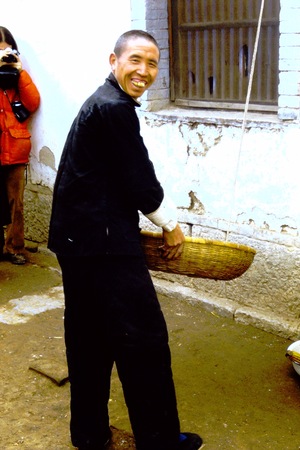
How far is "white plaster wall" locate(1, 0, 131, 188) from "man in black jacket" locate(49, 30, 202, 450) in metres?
2.54

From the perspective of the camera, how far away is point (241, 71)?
4.90 metres

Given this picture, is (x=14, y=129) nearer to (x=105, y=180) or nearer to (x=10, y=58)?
(x=10, y=58)

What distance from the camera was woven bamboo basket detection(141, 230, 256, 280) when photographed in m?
3.26

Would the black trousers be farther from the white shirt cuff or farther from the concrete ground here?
the concrete ground

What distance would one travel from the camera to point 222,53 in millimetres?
4996

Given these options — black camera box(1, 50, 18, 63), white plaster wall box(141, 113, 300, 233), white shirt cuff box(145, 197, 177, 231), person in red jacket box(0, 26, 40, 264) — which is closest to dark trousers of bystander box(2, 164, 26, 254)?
person in red jacket box(0, 26, 40, 264)

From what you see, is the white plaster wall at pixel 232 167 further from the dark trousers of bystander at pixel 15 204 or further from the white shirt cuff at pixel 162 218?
the dark trousers of bystander at pixel 15 204

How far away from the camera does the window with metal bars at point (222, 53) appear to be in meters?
4.71

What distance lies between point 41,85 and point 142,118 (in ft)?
4.46

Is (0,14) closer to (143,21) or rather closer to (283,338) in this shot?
(143,21)

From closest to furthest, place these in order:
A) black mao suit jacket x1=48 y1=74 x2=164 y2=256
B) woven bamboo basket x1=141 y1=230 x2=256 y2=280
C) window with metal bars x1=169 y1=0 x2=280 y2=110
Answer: black mao suit jacket x1=48 y1=74 x2=164 y2=256, woven bamboo basket x1=141 y1=230 x2=256 y2=280, window with metal bars x1=169 y1=0 x2=280 y2=110

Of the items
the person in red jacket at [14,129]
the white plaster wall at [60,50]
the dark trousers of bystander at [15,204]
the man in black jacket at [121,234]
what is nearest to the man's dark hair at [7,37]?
the person in red jacket at [14,129]

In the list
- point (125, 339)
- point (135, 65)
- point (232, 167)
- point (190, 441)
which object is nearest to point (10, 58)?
point (232, 167)

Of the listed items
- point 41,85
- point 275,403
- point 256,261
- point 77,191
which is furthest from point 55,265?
point 77,191
